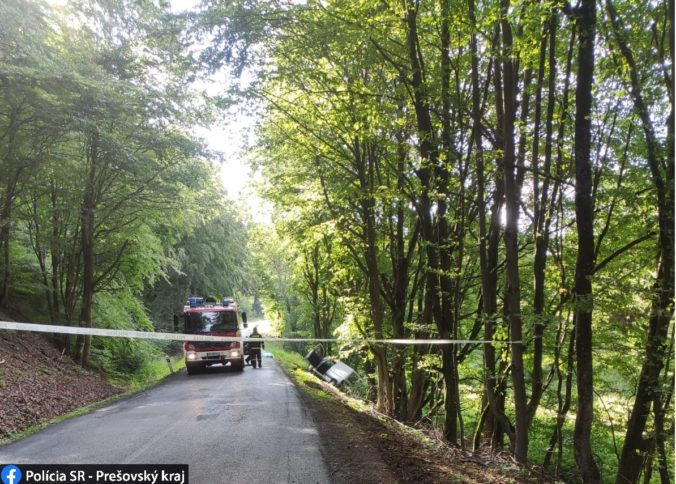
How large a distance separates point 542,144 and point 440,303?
3.70 m

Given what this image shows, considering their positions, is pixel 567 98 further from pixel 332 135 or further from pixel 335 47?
pixel 332 135

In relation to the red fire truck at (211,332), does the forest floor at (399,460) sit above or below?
below

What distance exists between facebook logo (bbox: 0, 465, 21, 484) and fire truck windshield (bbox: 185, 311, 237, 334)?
42.7ft

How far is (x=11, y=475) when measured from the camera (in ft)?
15.8

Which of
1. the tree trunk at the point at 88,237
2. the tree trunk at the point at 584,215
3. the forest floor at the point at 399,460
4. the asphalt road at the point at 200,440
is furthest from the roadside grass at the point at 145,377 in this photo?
the tree trunk at the point at 584,215

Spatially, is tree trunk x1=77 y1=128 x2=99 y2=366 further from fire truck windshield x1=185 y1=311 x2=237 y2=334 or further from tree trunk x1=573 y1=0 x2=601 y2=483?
tree trunk x1=573 y1=0 x2=601 y2=483

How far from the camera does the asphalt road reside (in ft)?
19.2

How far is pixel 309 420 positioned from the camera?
9.14m

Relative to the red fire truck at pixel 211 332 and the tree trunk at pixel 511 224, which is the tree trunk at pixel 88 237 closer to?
the red fire truck at pixel 211 332

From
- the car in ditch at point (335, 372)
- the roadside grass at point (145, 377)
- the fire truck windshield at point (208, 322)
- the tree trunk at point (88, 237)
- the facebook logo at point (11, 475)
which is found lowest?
the car in ditch at point (335, 372)

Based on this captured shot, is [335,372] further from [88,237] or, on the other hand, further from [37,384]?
[37,384]

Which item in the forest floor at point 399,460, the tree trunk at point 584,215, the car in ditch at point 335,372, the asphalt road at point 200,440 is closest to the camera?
Answer: the tree trunk at point 584,215

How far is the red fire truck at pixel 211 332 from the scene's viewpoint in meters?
18.0

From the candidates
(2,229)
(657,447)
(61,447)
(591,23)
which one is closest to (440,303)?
(657,447)
